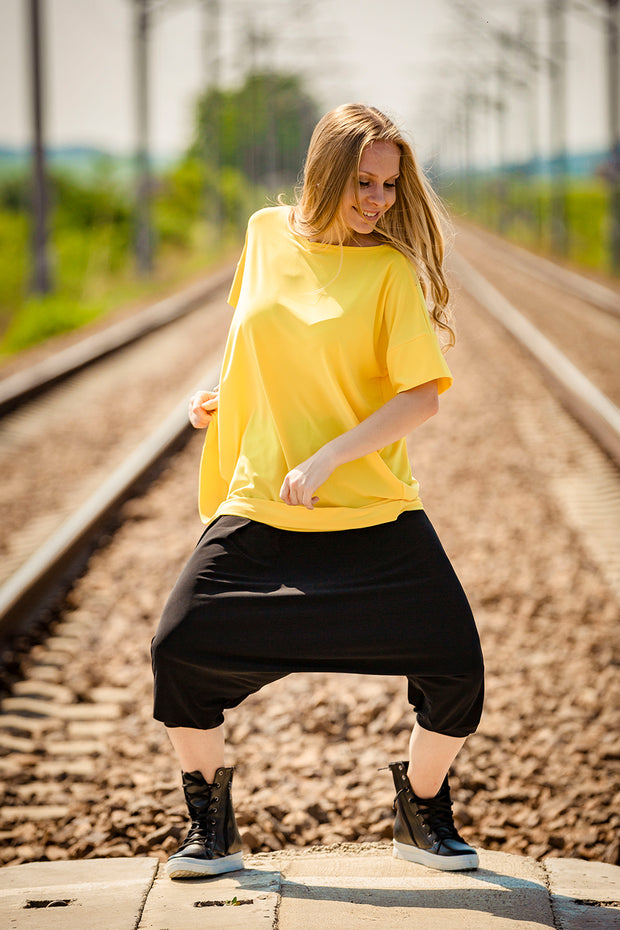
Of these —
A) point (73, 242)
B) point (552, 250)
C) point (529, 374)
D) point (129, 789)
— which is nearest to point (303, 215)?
point (129, 789)

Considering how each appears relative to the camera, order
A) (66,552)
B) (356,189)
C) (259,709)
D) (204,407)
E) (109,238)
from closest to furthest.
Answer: (356,189)
(204,407)
(259,709)
(66,552)
(109,238)

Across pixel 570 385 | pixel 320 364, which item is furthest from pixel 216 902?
pixel 570 385

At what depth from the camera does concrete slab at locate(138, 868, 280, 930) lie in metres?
2.21

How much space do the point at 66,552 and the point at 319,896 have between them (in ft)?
10.8

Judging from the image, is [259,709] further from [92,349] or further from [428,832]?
[92,349]

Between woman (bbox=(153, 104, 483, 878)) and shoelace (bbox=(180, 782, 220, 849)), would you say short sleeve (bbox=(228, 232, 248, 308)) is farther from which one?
shoelace (bbox=(180, 782, 220, 849))

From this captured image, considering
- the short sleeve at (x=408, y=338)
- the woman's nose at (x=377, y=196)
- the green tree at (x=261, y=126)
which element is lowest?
the short sleeve at (x=408, y=338)

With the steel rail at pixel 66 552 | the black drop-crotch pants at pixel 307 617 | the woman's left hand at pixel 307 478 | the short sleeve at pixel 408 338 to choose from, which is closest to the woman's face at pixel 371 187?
the short sleeve at pixel 408 338

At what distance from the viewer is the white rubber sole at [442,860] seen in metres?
2.56

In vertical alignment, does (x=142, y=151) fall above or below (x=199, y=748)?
above

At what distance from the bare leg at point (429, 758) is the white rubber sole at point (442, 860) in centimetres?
14

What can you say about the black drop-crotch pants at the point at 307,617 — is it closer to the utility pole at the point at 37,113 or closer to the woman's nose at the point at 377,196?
the woman's nose at the point at 377,196

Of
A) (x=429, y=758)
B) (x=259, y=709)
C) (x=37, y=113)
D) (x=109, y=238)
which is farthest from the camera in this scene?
(x=109, y=238)

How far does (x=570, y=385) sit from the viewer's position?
32.7 ft
